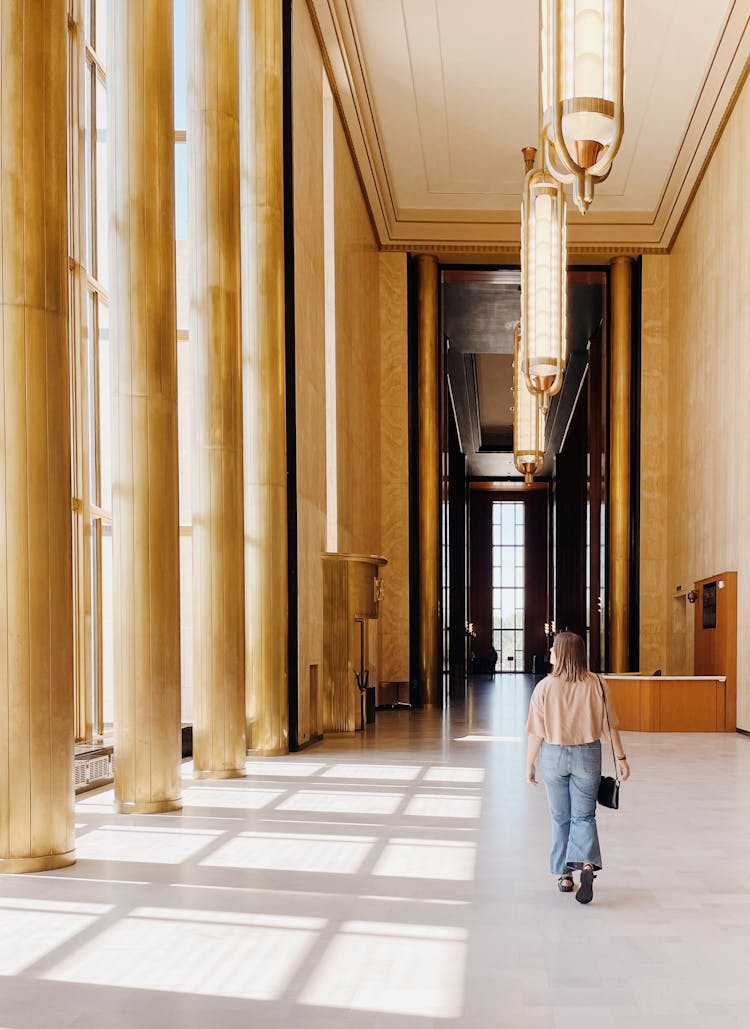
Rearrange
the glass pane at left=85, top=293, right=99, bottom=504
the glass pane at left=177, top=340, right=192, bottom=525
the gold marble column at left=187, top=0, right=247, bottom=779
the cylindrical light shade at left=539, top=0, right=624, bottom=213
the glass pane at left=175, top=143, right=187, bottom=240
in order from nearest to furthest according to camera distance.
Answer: the cylindrical light shade at left=539, top=0, right=624, bottom=213 → the gold marble column at left=187, top=0, right=247, bottom=779 → the glass pane at left=85, top=293, right=99, bottom=504 → the glass pane at left=177, top=340, right=192, bottom=525 → the glass pane at left=175, top=143, right=187, bottom=240

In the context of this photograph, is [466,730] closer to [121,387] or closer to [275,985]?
[121,387]

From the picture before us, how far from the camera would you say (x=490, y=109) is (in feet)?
68.8

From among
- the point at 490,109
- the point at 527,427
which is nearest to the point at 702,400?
the point at 527,427

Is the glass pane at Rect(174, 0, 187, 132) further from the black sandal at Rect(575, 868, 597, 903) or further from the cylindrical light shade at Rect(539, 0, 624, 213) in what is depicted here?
the black sandal at Rect(575, 868, 597, 903)

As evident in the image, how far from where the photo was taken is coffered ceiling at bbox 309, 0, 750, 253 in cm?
1786

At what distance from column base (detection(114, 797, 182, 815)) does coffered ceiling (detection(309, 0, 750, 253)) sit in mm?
12337

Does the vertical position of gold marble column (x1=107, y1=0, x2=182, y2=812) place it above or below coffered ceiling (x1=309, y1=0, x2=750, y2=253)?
below

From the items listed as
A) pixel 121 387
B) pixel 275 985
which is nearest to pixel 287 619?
pixel 121 387

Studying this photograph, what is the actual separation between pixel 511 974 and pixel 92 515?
1068cm

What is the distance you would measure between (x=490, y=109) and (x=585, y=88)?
50.1ft

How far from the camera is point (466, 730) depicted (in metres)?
18.2

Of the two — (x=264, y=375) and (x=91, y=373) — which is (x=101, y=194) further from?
(x=264, y=375)

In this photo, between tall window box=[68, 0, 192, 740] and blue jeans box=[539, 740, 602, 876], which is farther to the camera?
tall window box=[68, 0, 192, 740]

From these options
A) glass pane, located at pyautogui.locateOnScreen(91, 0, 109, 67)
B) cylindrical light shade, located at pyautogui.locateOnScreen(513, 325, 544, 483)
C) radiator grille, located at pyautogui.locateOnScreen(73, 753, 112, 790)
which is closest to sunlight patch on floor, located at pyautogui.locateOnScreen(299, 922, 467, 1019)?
radiator grille, located at pyautogui.locateOnScreen(73, 753, 112, 790)
